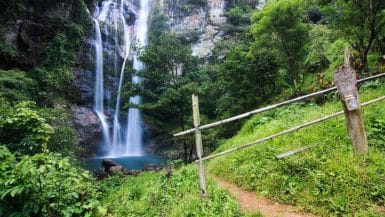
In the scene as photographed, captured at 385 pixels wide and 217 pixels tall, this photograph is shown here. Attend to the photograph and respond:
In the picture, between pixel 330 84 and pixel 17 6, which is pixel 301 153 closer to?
pixel 330 84

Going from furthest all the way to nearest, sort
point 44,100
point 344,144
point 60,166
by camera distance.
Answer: point 44,100 → point 344,144 → point 60,166

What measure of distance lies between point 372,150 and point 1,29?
18.5m

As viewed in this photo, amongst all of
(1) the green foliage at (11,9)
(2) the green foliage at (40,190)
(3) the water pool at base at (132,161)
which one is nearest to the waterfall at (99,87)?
(3) the water pool at base at (132,161)

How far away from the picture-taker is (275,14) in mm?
12031

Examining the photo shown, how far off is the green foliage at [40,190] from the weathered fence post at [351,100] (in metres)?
3.60

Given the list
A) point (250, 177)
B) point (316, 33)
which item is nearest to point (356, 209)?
point (250, 177)

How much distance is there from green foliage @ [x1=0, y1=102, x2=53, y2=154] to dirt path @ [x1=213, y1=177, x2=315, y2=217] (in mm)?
4102

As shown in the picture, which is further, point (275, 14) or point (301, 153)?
point (275, 14)

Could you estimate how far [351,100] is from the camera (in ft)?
15.5

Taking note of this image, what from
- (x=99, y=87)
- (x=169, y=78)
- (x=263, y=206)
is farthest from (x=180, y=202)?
(x=99, y=87)

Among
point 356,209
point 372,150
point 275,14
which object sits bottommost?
point 356,209

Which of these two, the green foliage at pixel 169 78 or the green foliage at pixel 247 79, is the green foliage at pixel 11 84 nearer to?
the green foliage at pixel 169 78

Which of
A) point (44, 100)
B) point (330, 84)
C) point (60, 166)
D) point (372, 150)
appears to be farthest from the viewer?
point (44, 100)

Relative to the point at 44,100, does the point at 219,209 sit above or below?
below
